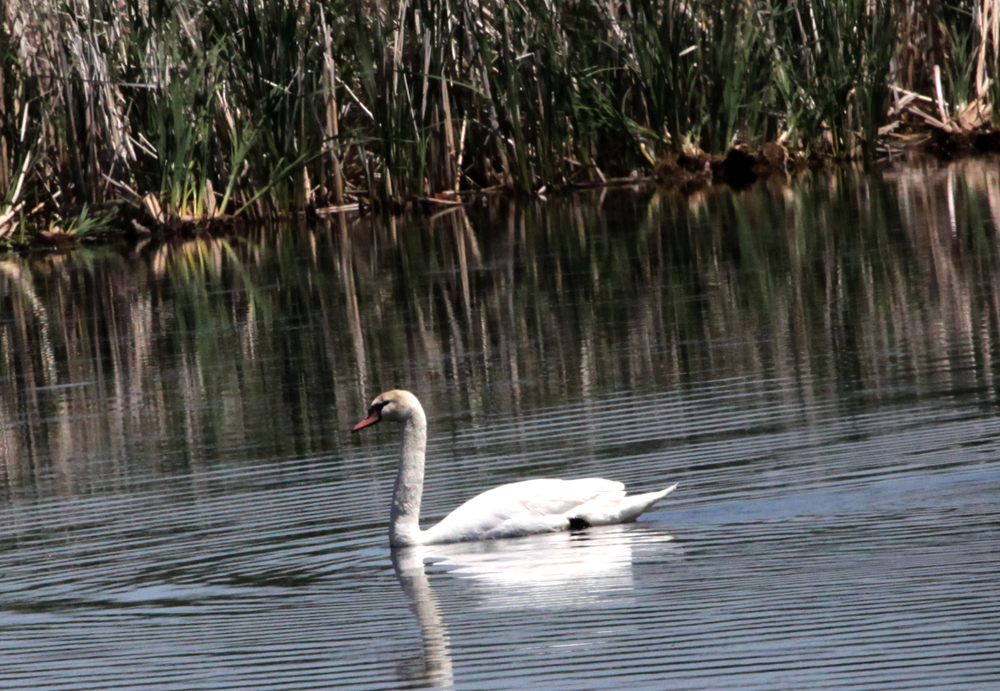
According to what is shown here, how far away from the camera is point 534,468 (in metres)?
7.72

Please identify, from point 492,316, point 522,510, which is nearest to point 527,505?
point 522,510

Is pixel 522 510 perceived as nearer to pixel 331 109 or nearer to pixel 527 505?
pixel 527 505

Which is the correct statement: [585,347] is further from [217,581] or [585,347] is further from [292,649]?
[292,649]

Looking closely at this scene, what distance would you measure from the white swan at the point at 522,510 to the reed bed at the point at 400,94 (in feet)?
47.2

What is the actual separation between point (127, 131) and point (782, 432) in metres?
15.4

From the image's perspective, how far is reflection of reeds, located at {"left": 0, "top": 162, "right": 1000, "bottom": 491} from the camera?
9.66 m

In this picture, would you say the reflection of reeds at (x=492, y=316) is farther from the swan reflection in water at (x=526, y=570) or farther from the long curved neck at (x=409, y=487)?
the swan reflection in water at (x=526, y=570)

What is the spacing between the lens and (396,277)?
15992mm

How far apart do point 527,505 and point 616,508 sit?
1.03ft

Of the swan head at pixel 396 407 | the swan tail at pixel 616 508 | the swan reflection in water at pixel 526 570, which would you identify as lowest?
the swan reflection in water at pixel 526 570

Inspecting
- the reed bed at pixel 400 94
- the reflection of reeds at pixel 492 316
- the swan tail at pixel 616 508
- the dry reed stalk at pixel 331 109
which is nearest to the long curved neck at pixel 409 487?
the swan tail at pixel 616 508

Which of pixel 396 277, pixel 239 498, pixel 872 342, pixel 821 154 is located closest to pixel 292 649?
pixel 239 498

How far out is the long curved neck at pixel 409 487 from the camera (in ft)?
22.2

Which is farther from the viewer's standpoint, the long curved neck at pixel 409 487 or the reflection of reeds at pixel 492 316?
the reflection of reeds at pixel 492 316
